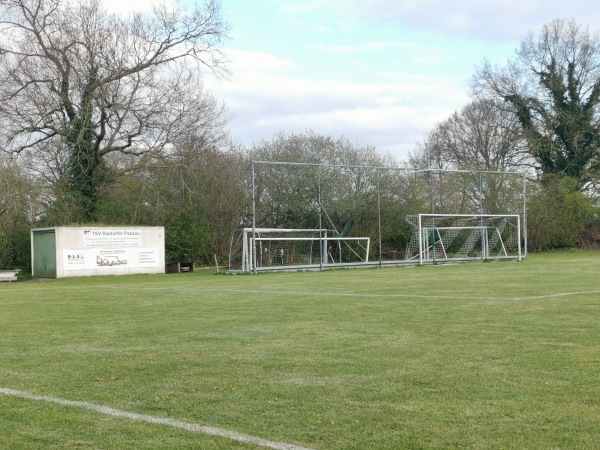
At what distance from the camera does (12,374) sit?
7094 mm

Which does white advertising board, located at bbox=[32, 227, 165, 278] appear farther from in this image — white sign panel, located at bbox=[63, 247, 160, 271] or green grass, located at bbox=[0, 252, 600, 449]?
green grass, located at bbox=[0, 252, 600, 449]

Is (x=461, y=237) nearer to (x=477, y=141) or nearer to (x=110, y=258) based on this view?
(x=110, y=258)

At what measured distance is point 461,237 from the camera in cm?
3441

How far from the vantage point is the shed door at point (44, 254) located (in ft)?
90.7

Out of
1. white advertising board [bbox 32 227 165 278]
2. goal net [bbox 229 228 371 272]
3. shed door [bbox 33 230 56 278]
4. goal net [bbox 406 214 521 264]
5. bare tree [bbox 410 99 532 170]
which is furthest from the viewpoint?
bare tree [bbox 410 99 532 170]

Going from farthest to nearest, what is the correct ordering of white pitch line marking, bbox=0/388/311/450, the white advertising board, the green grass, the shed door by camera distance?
the shed door, the white advertising board, the green grass, white pitch line marking, bbox=0/388/311/450

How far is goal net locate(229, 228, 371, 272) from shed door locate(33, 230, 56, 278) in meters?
6.56

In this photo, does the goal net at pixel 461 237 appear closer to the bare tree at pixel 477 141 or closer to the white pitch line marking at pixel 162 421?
the bare tree at pixel 477 141

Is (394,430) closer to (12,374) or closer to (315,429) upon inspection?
(315,429)

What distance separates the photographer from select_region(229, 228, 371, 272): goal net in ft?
97.2

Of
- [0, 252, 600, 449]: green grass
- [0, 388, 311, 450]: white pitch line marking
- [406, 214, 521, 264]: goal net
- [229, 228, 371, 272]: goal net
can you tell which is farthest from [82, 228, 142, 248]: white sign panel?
[0, 388, 311, 450]: white pitch line marking

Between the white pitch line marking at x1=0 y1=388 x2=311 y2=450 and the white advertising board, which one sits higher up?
the white advertising board

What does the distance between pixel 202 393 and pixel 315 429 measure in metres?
1.48

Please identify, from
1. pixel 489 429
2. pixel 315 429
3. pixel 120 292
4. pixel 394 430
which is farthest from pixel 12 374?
pixel 120 292
